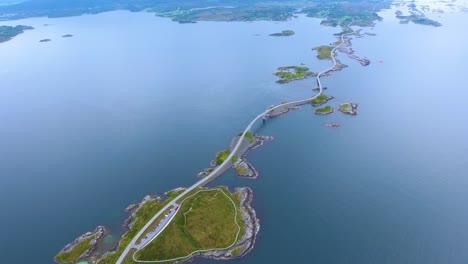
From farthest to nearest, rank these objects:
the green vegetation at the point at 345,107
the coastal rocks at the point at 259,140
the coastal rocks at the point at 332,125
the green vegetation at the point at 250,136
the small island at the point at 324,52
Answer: the small island at the point at 324,52 < the green vegetation at the point at 345,107 < the coastal rocks at the point at 332,125 < the green vegetation at the point at 250,136 < the coastal rocks at the point at 259,140

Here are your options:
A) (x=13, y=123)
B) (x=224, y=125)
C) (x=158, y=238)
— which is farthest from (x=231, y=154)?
(x=13, y=123)

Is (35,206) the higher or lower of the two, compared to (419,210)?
higher

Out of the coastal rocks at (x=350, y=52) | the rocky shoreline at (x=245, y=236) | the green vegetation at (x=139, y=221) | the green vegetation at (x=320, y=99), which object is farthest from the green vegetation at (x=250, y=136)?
the coastal rocks at (x=350, y=52)

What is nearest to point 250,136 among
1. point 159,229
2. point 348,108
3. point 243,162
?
point 243,162

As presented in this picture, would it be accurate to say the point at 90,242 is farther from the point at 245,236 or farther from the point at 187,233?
the point at 245,236

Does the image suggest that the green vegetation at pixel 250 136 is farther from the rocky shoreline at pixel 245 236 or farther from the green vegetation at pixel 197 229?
the green vegetation at pixel 197 229

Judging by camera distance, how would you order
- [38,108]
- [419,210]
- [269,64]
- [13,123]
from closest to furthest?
[419,210]
[13,123]
[38,108]
[269,64]

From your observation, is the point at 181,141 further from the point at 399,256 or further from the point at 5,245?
the point at 399,256
